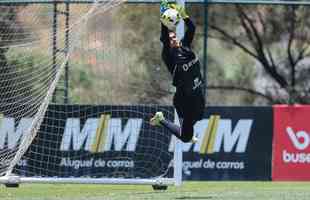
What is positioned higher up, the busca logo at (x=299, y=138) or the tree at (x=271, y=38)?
the tree at (x=271, y=38)

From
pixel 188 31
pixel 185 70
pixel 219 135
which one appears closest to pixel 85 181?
pixel 185 70

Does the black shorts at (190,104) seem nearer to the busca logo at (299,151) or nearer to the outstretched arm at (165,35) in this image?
the outstretched arm at (165,35)

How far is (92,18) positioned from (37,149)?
2.72 metres

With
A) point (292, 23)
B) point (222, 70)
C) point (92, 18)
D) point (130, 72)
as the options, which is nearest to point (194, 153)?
point (130, 72)

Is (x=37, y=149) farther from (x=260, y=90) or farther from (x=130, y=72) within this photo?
(x=260, y=90)

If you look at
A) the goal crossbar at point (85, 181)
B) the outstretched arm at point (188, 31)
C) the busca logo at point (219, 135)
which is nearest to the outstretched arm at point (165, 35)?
the outstretched arm at point (188, 31)

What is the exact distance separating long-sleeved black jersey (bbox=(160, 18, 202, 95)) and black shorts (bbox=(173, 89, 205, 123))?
9cm

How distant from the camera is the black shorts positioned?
14883mm

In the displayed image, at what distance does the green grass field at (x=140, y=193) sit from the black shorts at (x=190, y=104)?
4.07 feet

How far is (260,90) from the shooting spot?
30125 millimetres

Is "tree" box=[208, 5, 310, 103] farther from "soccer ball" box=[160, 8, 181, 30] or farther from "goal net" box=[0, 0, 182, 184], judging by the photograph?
"soccer ball" box=[160, 8, 181, 30]

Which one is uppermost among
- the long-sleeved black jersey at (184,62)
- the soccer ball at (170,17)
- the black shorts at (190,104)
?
the soccer ball at (170,17)

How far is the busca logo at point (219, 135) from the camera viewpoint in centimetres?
2036

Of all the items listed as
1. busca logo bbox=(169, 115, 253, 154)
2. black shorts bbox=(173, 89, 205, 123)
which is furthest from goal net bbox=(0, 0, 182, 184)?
black shorts bbox=(173, 89, 205, 123)
